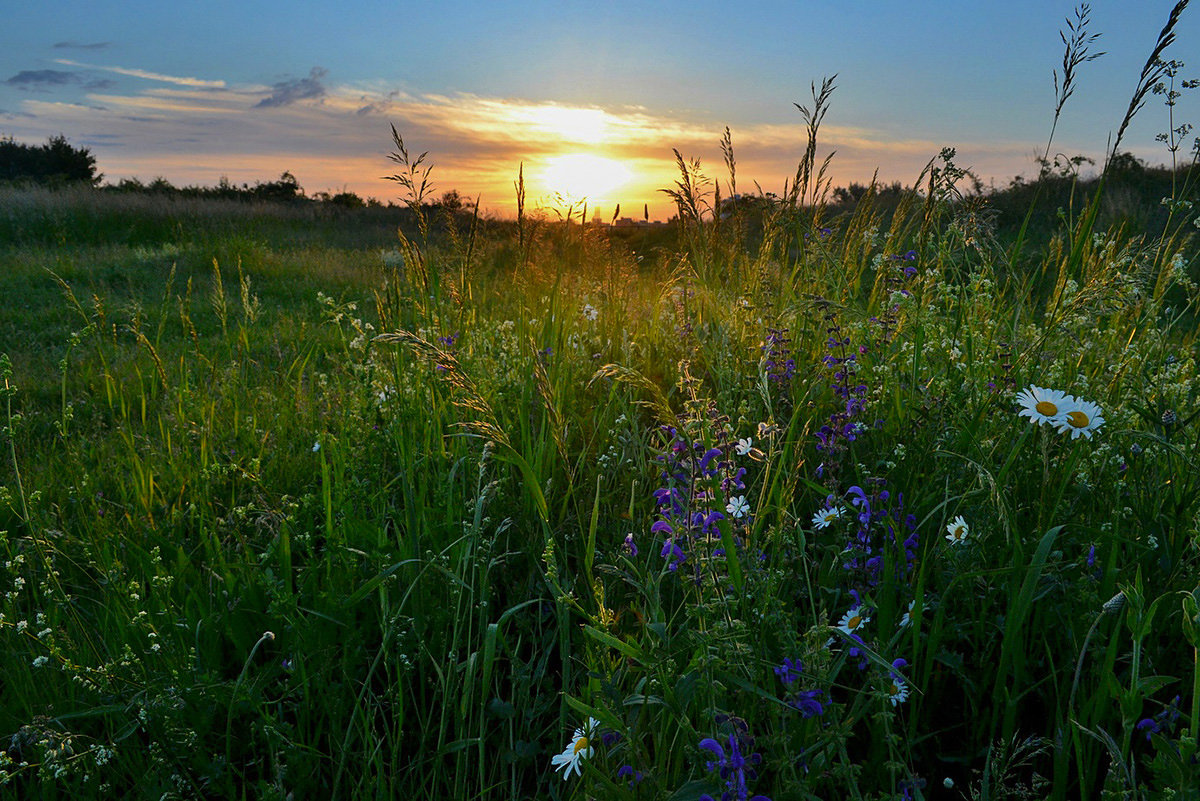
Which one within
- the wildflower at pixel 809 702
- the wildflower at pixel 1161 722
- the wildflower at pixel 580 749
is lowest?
the wildflower at pixel 580 749

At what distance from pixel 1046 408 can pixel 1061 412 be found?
0.12ft

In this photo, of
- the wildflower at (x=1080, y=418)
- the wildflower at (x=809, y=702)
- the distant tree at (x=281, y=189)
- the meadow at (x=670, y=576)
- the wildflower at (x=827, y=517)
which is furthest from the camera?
the distant tree at (x=281, y=189)

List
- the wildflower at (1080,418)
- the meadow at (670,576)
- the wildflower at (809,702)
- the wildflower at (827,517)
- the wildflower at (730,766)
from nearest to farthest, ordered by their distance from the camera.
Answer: the wildflower at (730,766) → the wildflower at (809,702) → the meadow at (670,576) → the wildflower at (1080,418) → the wildflower at (827,517)

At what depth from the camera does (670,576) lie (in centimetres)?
189

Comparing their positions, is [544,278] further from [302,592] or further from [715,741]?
[715,741]

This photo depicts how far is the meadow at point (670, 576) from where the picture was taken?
4.24 feet

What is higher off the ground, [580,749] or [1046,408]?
[1046,408]

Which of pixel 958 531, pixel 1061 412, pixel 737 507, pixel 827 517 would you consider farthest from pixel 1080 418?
pixel 737 507

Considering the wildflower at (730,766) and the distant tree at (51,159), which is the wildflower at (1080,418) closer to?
the wildflower at (730,766)

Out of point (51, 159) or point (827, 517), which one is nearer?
point (827, 517)


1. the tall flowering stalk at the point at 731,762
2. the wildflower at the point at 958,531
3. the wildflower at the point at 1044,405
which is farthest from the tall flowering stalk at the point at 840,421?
the tall flowering stalk at the point at 731,762

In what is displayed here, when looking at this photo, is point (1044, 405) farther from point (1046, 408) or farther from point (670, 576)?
point (670, 576)

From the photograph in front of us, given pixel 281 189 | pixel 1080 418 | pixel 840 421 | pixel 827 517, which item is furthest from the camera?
pixel 281 189

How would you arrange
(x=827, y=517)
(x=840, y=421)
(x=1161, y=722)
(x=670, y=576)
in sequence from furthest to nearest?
(x=840, y=421)
(x=670, y=576)
(x=827, y=517)
(x=1161, y=722)
